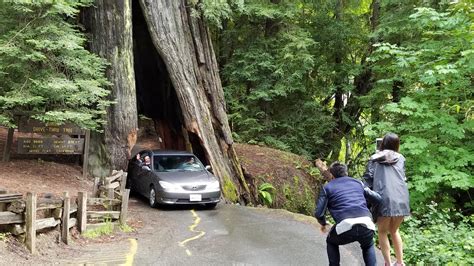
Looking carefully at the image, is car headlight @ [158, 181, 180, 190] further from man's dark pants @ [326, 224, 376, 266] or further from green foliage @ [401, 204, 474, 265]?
man's dark pants @ [326, 224, 376, 266]

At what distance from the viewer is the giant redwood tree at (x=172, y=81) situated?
14.5 m

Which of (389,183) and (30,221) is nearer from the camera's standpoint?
(389,183)

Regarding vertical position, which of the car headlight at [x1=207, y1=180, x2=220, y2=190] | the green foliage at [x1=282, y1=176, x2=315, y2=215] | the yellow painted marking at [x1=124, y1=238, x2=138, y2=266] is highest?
the car headlight at [x1=207, y1=180, x2=220, y2=190]

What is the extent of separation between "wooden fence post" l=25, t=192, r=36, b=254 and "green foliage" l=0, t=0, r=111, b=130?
4884 mm

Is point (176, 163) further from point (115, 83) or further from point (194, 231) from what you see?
point (194, 231)

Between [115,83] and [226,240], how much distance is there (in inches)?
306

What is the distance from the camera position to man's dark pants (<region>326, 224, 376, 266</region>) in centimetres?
516

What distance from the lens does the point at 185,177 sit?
1271 cm

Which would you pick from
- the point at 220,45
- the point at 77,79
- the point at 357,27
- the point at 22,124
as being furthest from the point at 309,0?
the point at 22,124

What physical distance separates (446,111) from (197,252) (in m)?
8.63

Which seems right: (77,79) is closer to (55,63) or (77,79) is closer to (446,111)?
(55,63)

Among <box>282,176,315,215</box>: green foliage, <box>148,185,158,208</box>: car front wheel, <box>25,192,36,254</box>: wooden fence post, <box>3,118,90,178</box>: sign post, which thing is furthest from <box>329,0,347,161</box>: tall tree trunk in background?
<box>25,192,36,254</box>: wooden fence post

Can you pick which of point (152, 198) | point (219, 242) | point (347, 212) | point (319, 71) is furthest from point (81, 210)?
point (319, 71)

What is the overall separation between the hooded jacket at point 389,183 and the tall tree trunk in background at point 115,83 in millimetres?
10348
